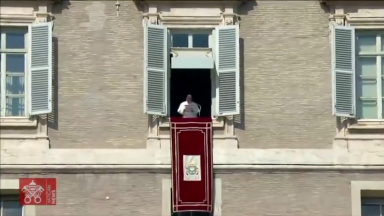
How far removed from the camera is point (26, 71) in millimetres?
27422

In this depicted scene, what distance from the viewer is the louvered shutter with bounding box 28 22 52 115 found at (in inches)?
1066

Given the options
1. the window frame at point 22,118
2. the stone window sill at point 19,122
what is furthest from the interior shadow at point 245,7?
the stone window sill at point 19,122

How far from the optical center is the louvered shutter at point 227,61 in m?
27.5

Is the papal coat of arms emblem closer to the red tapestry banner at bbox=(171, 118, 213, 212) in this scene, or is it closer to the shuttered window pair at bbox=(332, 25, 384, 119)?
the red tapestry banner at bbox=(171, 118, 213, 212)

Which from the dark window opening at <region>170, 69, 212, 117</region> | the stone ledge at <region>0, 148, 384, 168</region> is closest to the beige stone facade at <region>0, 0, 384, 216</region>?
the stone ledge at <region>0, 148, 384, 168</region>

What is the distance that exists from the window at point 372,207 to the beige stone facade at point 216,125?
18cm

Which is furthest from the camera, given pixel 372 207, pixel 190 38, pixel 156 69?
pixel 190 38

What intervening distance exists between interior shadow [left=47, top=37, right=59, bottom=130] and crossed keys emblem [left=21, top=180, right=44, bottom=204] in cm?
125

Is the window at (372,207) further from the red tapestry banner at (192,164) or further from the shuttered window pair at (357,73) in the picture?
the red tapestry banner at (192,164)

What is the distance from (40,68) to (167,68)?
2.55 m

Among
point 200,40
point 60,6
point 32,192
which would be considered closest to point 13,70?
point 60,6

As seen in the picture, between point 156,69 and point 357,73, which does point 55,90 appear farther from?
point 357,73

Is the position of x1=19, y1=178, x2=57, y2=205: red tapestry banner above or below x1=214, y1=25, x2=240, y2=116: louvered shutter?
below

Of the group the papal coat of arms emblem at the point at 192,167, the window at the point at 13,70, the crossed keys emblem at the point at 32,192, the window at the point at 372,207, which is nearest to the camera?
the crossed keys emblem at the point at 32,192
